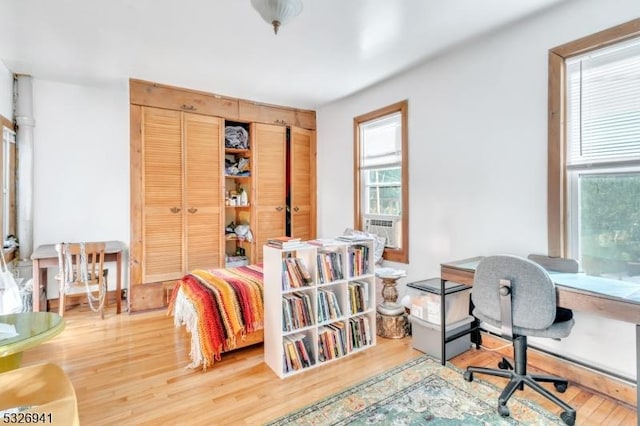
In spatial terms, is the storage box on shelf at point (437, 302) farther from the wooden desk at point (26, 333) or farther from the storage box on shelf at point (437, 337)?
the wooden desk at point (26, 333)

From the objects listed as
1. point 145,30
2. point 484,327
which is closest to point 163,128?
point 145,30

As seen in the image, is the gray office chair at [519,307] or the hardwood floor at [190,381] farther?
the hardwood floor at [190,381]

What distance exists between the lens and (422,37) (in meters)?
2.68

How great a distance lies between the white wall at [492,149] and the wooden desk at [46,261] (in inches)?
124

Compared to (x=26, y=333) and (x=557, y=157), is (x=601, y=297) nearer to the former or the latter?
(x=557, y=157)

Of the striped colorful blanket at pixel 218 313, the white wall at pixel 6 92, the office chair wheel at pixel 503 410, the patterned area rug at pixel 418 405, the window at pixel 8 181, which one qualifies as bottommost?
→ the patterned area rug at pixel 418 405

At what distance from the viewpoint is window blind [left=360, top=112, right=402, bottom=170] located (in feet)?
12.0

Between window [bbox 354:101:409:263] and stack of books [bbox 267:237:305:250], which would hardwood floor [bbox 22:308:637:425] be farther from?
window [bbox 354:101:409:263]

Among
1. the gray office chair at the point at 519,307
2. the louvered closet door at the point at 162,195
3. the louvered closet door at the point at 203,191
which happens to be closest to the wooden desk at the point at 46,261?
the louvered closet door at the point at 162,195

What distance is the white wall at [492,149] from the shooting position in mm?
2180

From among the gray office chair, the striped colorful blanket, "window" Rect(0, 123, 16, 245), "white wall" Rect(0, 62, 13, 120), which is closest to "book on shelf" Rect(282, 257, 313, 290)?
the striped colorful blanket

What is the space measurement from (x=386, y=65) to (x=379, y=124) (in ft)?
2.53

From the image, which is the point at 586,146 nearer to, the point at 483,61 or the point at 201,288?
the point at 483,61

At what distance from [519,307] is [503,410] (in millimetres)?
613
